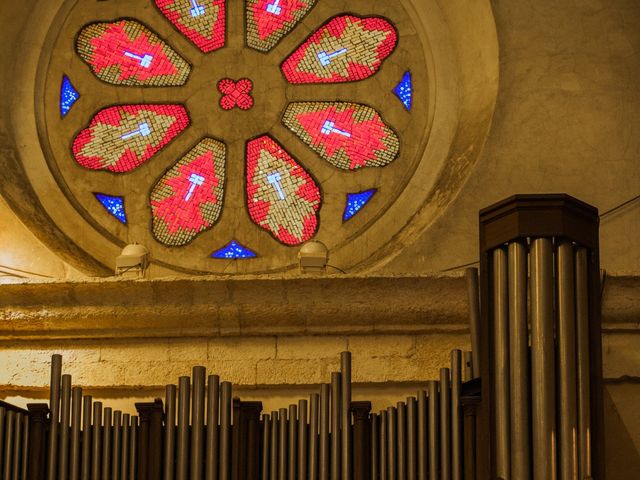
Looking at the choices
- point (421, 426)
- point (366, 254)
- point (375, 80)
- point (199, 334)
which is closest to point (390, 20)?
point (375, 80)

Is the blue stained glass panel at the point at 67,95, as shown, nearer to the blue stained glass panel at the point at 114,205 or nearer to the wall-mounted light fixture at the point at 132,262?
the blue stained glass panel at the point at 114,205

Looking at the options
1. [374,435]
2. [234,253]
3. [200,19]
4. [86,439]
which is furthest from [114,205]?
[374,435]

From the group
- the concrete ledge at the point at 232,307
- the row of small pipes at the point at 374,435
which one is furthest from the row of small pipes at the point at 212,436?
the concrete ledge at the point at 232,307

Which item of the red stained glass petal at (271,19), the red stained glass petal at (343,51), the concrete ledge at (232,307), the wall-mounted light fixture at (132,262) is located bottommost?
the concrete ledge at (232,307)

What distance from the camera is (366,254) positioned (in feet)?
47.5

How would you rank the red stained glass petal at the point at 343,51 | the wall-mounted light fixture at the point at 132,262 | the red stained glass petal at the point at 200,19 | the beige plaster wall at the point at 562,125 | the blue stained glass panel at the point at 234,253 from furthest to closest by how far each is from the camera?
the red stained glass petal at the point at 200,19 < the red stained glass petal at the point at 343,51 < the blue stained glass panel at the point at 234,253 < the beige plaster wall at the point at 562,125 < the wall-mounted light fixture at the point at 132,262

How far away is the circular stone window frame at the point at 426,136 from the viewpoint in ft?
47.2

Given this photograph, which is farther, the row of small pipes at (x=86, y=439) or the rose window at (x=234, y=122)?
the rose window at (x=234, y=122)

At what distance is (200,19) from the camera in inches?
603

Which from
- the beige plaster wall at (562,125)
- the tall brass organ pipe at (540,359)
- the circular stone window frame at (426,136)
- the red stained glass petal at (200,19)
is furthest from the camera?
the red stained glass petal at (200,19)

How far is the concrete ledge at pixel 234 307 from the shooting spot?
1365cm

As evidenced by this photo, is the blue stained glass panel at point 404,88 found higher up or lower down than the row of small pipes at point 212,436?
higher up

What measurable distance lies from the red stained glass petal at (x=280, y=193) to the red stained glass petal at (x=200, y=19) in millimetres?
697

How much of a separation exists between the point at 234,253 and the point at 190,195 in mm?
452
